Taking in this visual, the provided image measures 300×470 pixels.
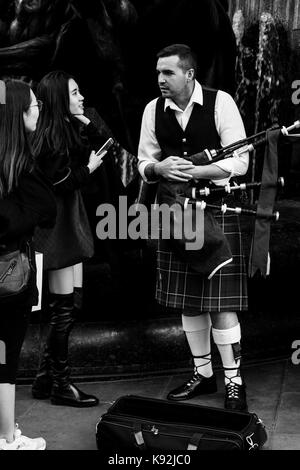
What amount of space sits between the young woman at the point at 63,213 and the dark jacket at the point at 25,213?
0.69m

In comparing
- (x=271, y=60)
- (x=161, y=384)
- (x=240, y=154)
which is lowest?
(x=161, y=384)

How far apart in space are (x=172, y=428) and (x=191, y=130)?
1579mm

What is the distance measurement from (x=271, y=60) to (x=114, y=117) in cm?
260

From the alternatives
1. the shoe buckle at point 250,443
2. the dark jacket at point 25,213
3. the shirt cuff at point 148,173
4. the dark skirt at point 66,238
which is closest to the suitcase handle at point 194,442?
the shoe buckle at point 250,443

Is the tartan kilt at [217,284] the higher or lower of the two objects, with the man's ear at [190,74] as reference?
lower

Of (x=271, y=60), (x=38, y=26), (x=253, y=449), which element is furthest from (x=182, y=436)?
(x=271, y=60)

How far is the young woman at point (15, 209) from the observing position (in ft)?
12.5

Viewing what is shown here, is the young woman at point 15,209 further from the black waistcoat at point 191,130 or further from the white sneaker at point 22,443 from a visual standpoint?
the black waistcoat at point 191,130

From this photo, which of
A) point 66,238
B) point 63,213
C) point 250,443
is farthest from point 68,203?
point 250,443

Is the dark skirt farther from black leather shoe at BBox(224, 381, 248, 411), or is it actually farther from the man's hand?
black leather shoe at BBox(224, 381, 248, 411)

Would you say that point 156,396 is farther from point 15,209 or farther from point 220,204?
point 15,209

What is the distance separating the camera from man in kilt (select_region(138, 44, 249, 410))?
186 inches

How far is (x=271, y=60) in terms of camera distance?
26.8 ft
